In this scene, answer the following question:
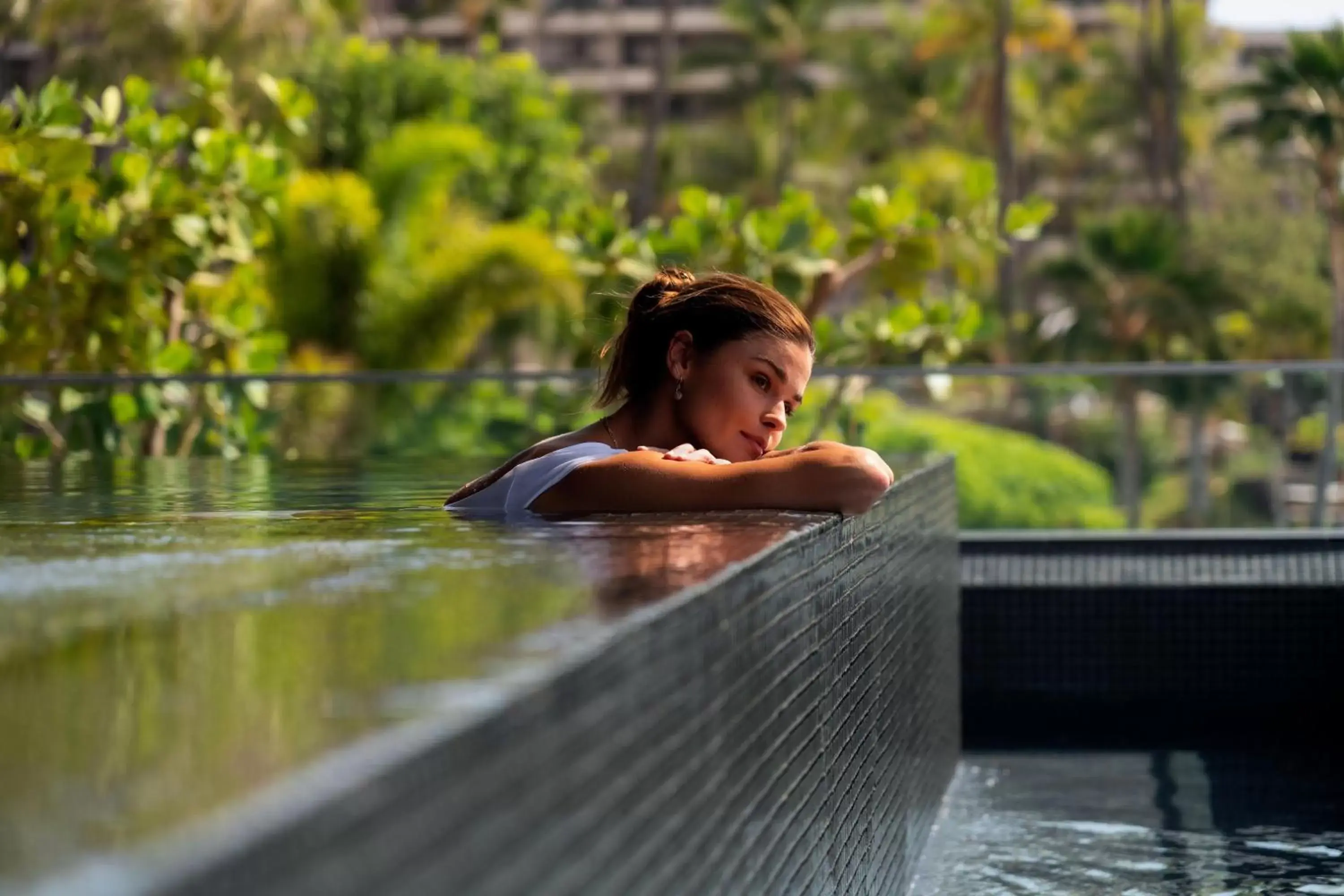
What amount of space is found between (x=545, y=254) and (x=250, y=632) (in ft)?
56.2

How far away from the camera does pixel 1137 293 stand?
39.1m

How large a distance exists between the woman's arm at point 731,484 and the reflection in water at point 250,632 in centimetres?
10

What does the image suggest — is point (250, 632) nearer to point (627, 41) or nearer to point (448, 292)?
point (448, 292)

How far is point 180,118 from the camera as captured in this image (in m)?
8.59

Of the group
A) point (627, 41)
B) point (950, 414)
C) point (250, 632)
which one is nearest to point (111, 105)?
point (950, 414)

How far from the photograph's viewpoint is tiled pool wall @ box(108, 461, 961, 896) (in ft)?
3.91

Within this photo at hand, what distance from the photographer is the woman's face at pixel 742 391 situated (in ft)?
11.7

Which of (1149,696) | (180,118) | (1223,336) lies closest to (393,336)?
(180,118)

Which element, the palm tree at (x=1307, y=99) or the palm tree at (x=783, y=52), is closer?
the palm tree at (x=1307, y=99)

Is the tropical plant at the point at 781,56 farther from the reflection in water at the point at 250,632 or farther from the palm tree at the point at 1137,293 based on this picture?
the reflection in water at the point at 250,632

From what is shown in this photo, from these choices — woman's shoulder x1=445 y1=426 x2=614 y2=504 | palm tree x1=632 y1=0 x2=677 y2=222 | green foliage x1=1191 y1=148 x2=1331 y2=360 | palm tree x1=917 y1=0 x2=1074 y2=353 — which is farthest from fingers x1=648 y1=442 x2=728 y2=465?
palm tree x1=632 y1=0 x2=677 y2=222

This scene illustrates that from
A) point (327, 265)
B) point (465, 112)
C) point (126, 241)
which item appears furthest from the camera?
point (465, 112)

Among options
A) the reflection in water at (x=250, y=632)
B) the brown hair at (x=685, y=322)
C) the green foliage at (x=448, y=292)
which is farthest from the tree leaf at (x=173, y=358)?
the green foliage at (x=448, y=292)

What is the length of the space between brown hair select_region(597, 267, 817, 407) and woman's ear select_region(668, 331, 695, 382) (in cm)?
1
